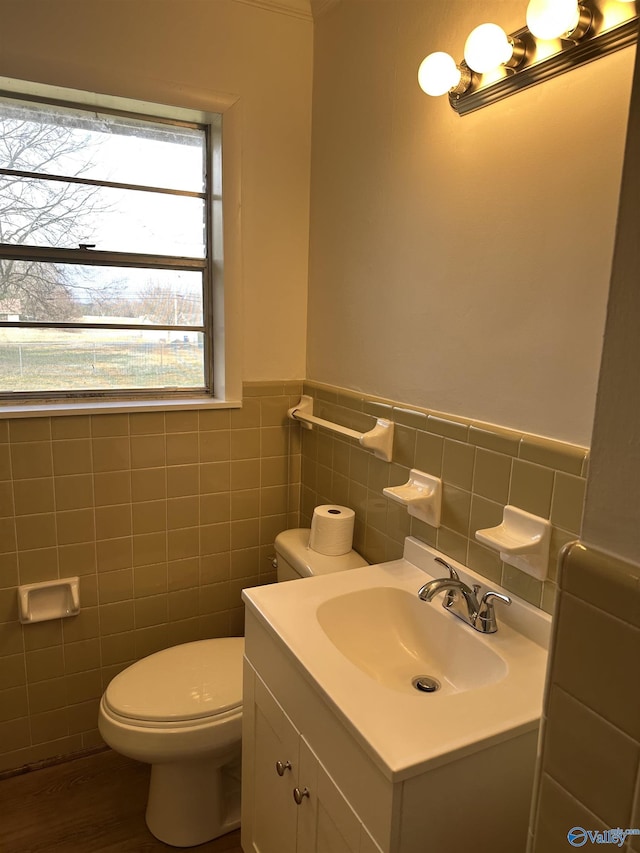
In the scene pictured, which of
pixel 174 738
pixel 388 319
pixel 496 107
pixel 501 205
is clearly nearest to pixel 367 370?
pixel 388 319

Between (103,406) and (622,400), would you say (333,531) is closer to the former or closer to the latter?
(103,406)

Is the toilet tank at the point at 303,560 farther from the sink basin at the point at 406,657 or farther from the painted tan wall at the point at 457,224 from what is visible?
the painted tan wall at the point at 457,224

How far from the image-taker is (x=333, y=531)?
181 cm

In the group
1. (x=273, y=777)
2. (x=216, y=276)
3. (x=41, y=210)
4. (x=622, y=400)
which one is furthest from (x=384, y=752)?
(x=41, y=210)

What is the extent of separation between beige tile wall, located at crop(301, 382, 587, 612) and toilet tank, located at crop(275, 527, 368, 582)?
2.9 inches

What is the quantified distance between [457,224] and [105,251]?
1.17 m

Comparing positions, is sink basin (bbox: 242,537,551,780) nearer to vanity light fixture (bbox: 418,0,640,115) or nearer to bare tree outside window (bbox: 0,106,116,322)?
vanity light fixture (bbox: 418,0,640,115)

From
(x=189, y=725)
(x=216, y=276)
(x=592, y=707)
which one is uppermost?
(x=216, y=276)

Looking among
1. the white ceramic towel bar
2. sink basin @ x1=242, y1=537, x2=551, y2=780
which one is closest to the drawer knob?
sink basin @ x1=242, y1=537, x2=551, y2=780

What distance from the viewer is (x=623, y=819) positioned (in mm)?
591

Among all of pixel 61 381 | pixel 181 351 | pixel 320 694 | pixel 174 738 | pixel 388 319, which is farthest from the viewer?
pixel 181 351

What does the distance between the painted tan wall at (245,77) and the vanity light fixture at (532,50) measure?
30.6 inches

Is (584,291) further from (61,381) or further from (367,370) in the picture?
(61,381)

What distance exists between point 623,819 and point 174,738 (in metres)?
1.27
